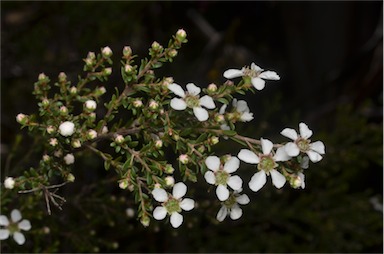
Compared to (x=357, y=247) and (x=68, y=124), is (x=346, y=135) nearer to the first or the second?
(x=357, y=247)

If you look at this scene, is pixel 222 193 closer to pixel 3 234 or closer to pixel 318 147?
pixel 318 147

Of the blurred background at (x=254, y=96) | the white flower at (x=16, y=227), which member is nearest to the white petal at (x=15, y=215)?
the white flower at (x=16, y=227)

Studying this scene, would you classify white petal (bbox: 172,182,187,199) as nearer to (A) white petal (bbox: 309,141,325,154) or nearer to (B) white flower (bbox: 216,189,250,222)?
(B) white flower (bbox: 216,189,250,222)

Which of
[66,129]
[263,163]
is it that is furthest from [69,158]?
[263,163]

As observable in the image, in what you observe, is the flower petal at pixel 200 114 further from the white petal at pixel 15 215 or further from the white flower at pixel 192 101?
the white petal at pixel 15 215

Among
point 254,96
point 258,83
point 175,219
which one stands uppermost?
point 254,96

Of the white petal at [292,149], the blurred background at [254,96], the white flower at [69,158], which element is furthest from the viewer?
the blurred background at [254,96]
